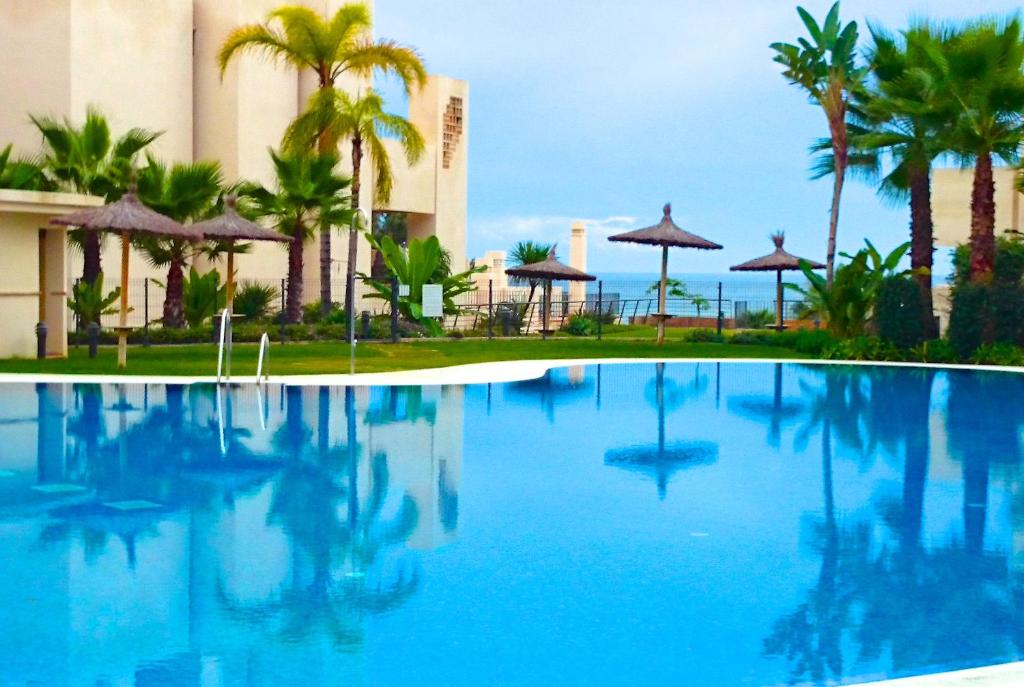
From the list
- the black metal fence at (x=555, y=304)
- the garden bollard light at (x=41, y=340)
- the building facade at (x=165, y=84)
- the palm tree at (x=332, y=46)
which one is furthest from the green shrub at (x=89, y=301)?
the palm tree at (x=332, y=46)

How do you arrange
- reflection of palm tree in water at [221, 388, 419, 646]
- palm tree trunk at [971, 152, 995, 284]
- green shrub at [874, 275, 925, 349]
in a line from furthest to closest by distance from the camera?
green shrub at [874, 275, 925, 349] < palm tree trunk at [971, 152, 995, 284] < reflection of palm tree in water at [221, 388, 419, 646]

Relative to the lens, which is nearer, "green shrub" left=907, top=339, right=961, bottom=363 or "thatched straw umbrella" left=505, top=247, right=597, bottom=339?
"green shrub" left=907, top=339, right=961, bottom=363

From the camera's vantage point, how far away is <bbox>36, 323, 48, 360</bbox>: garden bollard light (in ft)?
74.3

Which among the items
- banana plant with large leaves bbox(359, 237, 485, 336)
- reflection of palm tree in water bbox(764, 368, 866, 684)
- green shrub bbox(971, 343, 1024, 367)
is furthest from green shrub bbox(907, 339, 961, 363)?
reflection of palm tree in water bbox(764, 368, 866, 684)

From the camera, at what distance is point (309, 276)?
3681cm

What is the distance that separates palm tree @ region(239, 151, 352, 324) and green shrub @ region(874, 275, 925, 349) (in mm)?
12463

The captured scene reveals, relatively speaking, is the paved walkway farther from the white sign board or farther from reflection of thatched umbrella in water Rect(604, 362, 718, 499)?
the white sign board

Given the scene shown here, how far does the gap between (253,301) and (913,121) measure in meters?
16.4

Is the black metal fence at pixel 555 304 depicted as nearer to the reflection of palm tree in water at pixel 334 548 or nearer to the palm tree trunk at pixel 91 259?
the palm tree trunk at pixel 91 259

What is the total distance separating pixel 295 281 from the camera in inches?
1213

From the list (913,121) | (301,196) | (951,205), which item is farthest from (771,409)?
(951,205)

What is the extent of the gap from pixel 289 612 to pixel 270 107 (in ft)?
97.7

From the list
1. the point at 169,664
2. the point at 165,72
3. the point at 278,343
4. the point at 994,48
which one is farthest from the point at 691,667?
the point at 165,72

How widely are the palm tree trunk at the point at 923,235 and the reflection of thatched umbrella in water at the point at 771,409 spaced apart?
8540 mm
